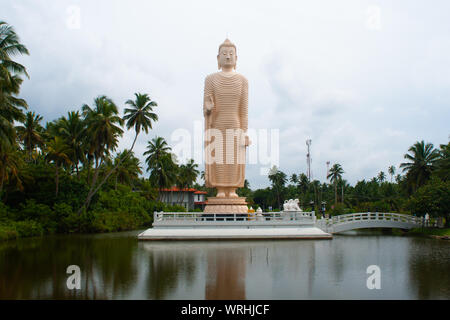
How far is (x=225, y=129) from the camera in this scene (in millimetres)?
25266

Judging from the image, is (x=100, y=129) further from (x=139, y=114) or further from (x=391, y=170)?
(x=391, y=170)

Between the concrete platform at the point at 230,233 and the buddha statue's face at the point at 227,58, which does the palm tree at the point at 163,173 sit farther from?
the concrete platform at the point at 230,233

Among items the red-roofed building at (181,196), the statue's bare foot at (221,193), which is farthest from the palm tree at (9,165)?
the red-roofed building at (181,196)

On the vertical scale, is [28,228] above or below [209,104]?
below

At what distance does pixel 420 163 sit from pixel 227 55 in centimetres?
2307

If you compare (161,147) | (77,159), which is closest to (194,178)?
(161,147)

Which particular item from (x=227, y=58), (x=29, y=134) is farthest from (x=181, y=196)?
(x=227, y=58)

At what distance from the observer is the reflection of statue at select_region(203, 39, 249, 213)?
2506cm

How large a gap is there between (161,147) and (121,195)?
12.8m

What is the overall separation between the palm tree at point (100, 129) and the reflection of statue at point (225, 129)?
8.72 m

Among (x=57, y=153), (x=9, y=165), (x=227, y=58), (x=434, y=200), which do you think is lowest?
(x=434, y=200)

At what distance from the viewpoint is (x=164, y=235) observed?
21.0 metres

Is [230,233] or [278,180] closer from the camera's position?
[230,233]
